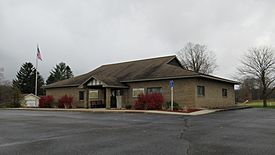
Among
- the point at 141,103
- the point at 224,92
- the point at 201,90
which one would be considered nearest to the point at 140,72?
the point at 141,103

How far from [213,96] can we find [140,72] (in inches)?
325

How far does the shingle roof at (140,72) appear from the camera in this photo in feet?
90.0

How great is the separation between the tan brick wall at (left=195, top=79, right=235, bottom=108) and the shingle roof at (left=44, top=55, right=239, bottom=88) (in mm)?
1344

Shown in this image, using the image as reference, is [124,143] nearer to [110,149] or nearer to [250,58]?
[110,149]

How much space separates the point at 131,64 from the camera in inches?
1448

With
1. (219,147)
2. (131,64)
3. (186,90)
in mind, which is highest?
(131,64)

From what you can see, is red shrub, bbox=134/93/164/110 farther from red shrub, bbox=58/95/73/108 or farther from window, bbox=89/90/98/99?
red shrub, bbox=58/95/73/108

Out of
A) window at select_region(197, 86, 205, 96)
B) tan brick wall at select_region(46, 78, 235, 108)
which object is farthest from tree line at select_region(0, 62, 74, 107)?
window at select_region(197, 86, 205, 96)

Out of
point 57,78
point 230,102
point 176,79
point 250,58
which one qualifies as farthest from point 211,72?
point 57,78

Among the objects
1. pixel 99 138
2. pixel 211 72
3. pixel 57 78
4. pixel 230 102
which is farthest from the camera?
pixel 57 78

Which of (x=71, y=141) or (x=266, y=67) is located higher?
(x=266, y=67)

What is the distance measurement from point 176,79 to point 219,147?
19269mm

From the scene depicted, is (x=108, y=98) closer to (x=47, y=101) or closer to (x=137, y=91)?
(x=137, y=91)

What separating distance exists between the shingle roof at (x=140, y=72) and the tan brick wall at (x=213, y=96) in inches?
52.9
